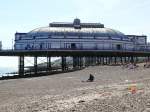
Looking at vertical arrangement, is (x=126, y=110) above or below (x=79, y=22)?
below

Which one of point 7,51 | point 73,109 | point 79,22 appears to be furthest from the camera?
point 79,22

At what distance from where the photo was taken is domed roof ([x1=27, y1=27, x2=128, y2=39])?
103 meters

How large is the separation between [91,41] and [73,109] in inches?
3427

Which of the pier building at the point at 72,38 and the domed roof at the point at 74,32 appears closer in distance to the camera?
the pier building at the point at 72,38

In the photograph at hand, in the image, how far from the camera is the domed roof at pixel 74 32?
103m

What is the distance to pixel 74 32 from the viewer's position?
4158 inches

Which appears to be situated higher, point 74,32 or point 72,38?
point 74,32

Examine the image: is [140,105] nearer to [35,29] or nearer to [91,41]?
[91,41]

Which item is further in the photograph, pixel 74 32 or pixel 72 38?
pixel 74 32

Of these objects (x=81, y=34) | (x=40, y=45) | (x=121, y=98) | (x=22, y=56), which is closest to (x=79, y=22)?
(x=81, y=34)

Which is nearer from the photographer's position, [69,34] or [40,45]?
[40,45]

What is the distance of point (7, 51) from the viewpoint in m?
84.9

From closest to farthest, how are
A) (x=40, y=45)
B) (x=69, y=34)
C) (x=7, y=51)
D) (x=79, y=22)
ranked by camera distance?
(x=7, y=51) → (x=40, y=45) → (x=69, y=34) → (x=79, y=22)

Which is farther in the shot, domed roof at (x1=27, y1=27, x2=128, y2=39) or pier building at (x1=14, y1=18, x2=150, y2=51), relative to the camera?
domed roof at (x1=27, y1=27, x2=128, y2=39)
